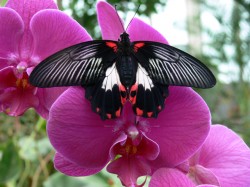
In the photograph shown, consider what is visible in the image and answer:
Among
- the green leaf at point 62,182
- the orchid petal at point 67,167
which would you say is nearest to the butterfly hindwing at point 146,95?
the orchid petal at point 67,167

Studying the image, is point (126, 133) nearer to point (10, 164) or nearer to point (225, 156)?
point (225, 156)

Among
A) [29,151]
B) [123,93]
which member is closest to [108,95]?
[123,93]

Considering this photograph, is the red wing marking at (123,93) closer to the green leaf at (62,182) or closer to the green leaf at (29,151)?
the green leaf at (62,182)

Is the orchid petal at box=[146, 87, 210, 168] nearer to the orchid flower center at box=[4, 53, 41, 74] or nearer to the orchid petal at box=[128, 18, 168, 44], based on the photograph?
the orchid petal at box=[128, 18, 168, 44]

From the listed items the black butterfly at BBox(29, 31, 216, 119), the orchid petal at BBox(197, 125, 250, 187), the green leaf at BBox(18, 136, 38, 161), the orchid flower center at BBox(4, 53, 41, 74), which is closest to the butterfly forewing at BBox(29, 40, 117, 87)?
the black butterfly at BBox(29, 31, 216, 119)

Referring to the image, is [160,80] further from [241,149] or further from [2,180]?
[2,180]

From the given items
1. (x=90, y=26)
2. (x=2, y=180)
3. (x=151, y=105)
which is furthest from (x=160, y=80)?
(x=90, y=26)
